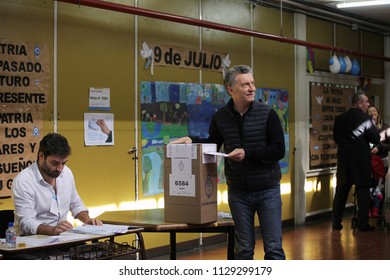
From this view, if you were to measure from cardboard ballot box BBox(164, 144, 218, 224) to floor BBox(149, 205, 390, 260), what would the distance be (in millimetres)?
2681

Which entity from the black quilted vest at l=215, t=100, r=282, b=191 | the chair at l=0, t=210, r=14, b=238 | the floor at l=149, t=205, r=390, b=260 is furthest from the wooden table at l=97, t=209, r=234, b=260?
the floor at l=149, t=205, r=390, b=260

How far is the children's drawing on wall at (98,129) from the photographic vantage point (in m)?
6.46

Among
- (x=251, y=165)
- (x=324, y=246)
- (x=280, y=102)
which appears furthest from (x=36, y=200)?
(x=280, y=102)

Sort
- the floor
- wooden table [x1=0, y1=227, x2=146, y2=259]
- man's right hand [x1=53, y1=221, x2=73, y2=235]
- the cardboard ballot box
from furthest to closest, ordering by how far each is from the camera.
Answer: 1. the floor
2. the cardboard ballot box
3. man's right hand [x1=53, y1=221, x2=73, y2=235]
4. wooden table [x1=0, y1=227, x2=146, y2=259]

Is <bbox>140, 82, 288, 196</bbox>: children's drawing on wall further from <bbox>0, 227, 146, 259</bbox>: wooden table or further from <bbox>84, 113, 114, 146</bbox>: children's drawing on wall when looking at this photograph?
<bbox>0, 227, 146, 259</bbox>: wooden table

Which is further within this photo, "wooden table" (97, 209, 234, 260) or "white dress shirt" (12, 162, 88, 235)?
"wooden table" (97, 209, 234, 260)

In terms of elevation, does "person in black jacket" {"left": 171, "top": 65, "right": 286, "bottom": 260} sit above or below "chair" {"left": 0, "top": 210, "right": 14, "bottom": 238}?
above

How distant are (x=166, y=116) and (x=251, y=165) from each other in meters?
3.03

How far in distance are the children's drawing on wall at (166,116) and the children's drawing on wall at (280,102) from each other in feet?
3.10

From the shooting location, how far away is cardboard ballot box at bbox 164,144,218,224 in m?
4.31

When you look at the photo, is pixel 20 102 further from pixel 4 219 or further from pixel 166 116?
pixel 166 116

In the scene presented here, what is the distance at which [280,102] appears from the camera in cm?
911

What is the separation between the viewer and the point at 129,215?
4789 mm
